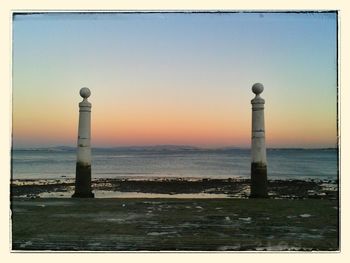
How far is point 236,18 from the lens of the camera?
691cm

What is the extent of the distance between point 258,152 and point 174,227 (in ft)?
7.19

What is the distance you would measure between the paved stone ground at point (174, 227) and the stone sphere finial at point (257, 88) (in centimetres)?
158

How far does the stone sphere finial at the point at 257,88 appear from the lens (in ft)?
24.6

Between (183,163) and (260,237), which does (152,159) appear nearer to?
(183,163)

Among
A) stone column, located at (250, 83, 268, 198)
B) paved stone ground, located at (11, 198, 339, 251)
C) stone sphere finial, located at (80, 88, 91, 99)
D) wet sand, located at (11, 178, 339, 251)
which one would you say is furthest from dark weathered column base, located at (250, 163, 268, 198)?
stone sphere finial, located at (80, 88, 91, 99)

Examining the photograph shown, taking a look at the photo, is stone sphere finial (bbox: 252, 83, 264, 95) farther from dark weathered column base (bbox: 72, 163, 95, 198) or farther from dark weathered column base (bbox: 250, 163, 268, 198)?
dark weathered column base (bbox: 72, 163, 95, 198)

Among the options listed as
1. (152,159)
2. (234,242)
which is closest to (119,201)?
(152,159)

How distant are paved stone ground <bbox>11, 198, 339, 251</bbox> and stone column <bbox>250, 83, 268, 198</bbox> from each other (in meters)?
0.81

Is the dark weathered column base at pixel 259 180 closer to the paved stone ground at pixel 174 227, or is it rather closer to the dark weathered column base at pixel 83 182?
the paved stone ground at pixel 174 227

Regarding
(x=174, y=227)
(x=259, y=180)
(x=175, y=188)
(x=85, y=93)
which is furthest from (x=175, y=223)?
(x=175, y=188)

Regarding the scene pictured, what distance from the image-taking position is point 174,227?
6535 millimetres

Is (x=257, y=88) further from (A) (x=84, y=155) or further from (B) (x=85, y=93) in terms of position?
(A) (x=84, y=155)

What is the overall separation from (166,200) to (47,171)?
8.78ft

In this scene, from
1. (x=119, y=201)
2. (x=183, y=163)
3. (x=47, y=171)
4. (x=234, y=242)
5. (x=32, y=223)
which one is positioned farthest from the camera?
(x=47, y=171)
